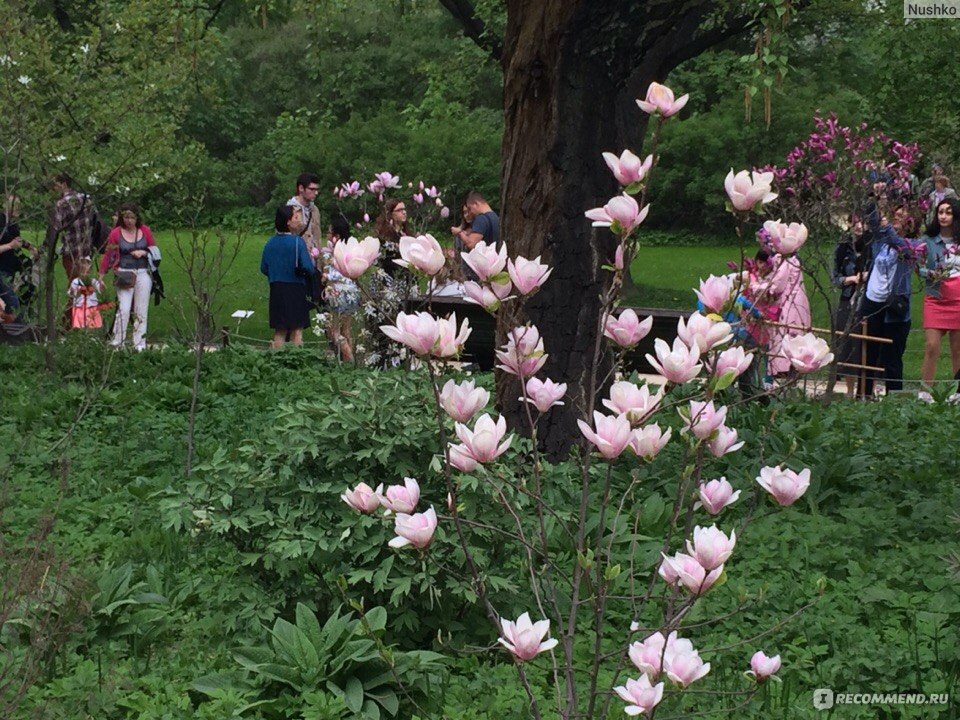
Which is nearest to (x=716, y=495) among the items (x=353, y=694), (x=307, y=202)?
(x=353, y=694)

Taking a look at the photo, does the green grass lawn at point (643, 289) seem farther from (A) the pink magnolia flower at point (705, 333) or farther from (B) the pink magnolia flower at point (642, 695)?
(B) the pink magnolia flower at point (642, 695)

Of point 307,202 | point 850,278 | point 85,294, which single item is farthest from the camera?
point 307,202

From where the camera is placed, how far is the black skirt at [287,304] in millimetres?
13172

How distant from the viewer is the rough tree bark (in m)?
6.95

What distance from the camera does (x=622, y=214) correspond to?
290 centimetres

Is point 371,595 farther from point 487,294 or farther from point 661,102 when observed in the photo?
point 661,102

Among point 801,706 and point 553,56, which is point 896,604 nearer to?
point 801,706

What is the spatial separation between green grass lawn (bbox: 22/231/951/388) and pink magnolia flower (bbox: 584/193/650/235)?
1028 centimetres

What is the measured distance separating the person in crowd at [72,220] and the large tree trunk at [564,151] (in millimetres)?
5011

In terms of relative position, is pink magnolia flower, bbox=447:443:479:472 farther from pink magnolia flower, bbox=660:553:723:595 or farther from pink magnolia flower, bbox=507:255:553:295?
pink magnolia flower, bbox=660:553:723:595

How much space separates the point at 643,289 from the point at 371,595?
60.4 ft

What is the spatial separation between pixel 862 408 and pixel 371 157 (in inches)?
940

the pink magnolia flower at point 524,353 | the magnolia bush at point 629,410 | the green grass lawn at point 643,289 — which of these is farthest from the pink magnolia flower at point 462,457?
the green grass lawn at point 643,289

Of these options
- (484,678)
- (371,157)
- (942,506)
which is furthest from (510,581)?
(371,157)
